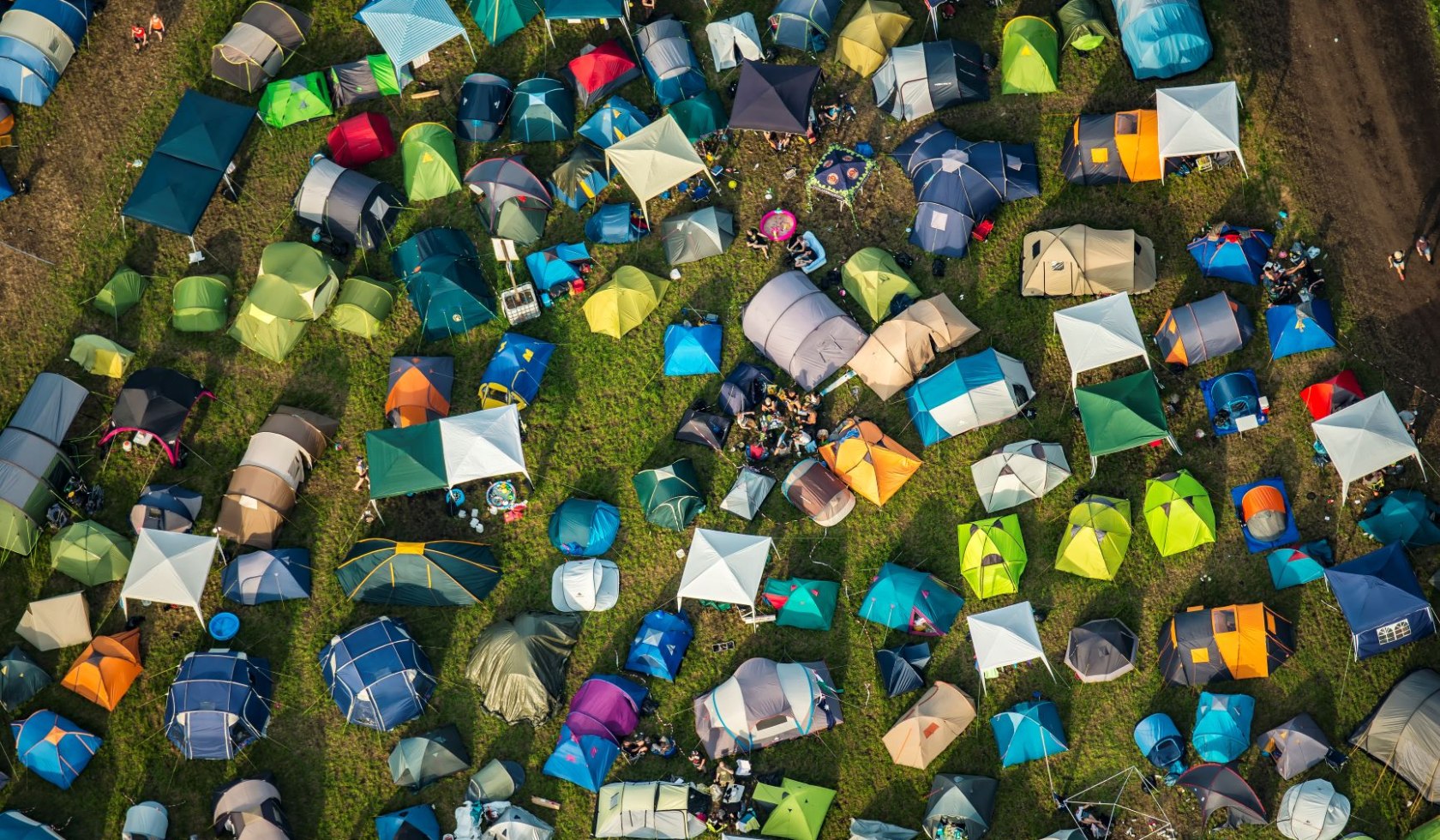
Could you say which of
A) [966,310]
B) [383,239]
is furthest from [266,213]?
[966,310]

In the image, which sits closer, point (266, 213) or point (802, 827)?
point (802, 827)

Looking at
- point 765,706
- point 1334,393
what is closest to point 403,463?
point 765,706

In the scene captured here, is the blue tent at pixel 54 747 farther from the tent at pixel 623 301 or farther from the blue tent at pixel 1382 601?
the blue tent at pixel 1382 601

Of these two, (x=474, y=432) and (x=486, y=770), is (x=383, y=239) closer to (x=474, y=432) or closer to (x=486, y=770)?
(x=474, y=432)

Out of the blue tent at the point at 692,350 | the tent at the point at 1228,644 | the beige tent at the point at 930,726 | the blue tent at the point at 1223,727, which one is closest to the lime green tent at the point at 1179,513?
the tent at the point at 1228,644

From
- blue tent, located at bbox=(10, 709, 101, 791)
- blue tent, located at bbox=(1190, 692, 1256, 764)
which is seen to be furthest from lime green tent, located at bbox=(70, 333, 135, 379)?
blue tent, located at bbox=(1190, 692, 1256, 764)
